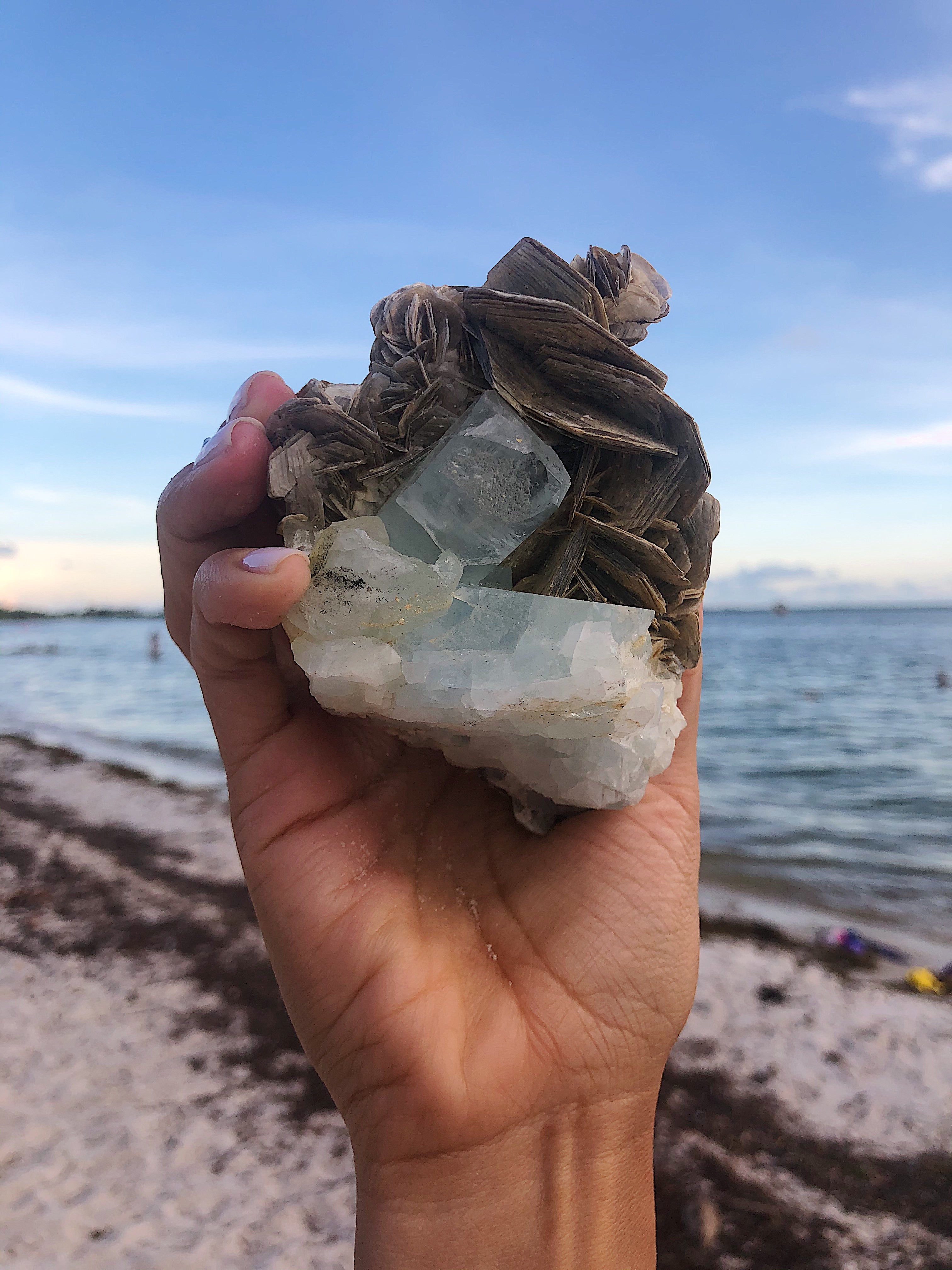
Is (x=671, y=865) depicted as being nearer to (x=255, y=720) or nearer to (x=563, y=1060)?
(x=563, y=1060)

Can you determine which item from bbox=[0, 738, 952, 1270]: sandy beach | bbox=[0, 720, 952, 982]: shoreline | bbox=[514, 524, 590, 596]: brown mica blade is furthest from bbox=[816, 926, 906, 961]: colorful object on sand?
bbox=[514, 524, 590, 596]: brown mica blade

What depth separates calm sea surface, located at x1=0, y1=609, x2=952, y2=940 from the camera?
7057 mm

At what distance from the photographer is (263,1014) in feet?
15.1

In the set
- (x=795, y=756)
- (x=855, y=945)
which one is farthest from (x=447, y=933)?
(x=795, y=756)

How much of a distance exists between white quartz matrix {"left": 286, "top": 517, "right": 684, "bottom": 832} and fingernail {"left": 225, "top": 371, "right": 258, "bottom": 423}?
42 cm

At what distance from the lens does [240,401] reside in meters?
1.69

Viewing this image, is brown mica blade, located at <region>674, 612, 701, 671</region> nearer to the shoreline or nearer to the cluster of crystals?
the cluster of crystals

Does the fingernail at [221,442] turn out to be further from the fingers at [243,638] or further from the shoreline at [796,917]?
the shoreline at [796,917]

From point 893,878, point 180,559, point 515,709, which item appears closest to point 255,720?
point 180,559

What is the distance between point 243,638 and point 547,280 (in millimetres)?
888

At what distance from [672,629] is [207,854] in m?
6.76

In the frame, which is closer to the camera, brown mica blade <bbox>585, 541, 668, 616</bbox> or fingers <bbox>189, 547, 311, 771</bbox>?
fingers <bbox>189, 547, 311, 771</bbox>

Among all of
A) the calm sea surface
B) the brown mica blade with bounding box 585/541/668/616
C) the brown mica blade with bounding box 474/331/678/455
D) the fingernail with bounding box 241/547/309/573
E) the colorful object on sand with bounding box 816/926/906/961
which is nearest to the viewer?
the fingernail with bounding box 241/547/309/573

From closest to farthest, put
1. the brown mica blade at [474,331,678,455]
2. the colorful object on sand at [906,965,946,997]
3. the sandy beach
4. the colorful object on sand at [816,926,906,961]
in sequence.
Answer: the brown mica blade at [474,331,678,455] → the sandy beach → the colorful object on sand at [906,965,946,997] → the colorful object on sand at [816,926,906,961]
